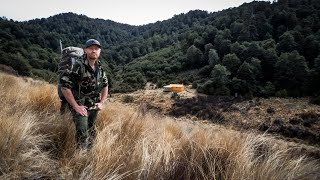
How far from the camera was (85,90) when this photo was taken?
2812 millimetres

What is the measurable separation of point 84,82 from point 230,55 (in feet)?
192

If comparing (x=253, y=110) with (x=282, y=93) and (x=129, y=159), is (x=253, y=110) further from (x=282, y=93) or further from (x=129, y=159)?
(x=129, y=159)

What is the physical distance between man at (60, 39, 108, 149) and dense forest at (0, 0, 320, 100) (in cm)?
2713

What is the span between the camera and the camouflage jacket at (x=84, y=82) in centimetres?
265

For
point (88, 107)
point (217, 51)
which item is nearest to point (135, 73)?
point (217, 51)

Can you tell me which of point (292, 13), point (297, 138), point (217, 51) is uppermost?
point (292, 13)

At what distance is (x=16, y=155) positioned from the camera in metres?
1.92

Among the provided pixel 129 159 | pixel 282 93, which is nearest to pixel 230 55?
pixel 282 93

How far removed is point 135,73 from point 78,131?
74.5 m

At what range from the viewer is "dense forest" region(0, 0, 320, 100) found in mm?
48500

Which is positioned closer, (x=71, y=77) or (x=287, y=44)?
(x=71, y=77)

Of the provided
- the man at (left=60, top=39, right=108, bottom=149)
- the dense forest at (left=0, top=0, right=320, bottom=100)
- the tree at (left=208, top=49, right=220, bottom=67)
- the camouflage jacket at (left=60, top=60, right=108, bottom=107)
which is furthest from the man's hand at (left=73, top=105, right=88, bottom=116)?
the tree at (left=208, top=49, right=220, bottom=67)

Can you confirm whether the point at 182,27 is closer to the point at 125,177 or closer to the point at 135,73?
the point at 135,73

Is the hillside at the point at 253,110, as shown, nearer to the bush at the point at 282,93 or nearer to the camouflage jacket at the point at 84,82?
the bush at the point at 282,93
